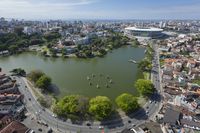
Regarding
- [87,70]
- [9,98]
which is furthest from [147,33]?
[9,98]

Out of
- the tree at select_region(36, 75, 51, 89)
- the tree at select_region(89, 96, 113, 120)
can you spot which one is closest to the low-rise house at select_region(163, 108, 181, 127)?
the tree at select_region(89, 96, 113, 120)

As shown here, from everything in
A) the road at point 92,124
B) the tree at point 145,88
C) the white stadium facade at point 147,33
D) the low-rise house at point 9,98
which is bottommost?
the road at point 92,124

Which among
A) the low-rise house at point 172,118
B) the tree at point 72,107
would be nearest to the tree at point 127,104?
the low-rise house at point 172,118

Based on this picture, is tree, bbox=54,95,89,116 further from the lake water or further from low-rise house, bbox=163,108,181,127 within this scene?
low-rise house, bbox=163,108,181,127

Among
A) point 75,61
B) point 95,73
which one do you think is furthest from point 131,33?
point 95,73

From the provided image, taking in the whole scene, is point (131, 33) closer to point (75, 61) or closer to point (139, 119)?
point (75, 61)

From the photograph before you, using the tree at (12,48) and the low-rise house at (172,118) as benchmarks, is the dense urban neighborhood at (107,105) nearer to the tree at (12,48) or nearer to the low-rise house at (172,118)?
the low-rise house at (172,118)

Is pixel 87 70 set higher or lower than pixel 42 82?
lower

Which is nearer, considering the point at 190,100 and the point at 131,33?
the point at 190,100

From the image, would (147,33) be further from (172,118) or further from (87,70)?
(172,118)
